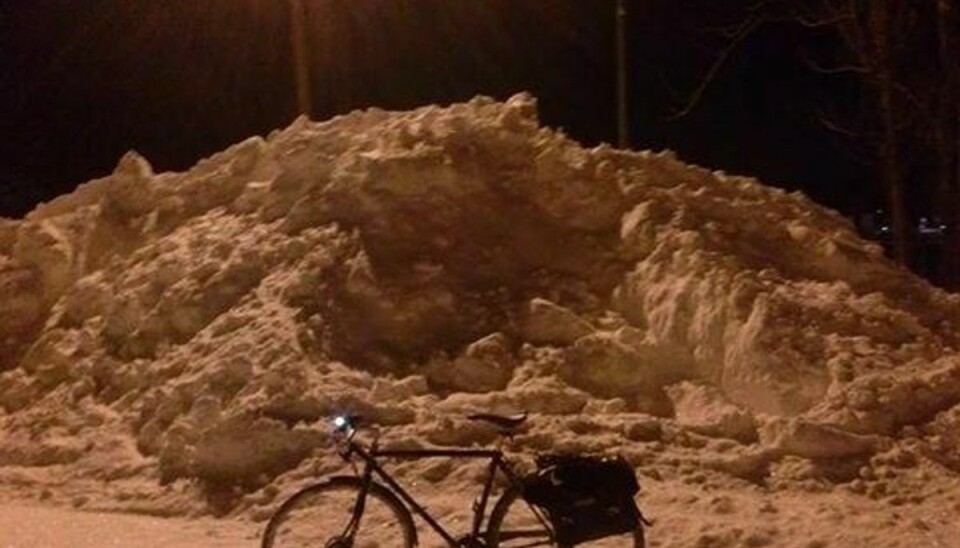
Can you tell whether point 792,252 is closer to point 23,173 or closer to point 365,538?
point 365,538

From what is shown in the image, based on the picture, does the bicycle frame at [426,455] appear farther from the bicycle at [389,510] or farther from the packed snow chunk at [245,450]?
the packed snow chunk at [245,450]

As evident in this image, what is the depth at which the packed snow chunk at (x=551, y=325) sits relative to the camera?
10.6 m

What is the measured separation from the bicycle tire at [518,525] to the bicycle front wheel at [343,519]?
0.41 metres

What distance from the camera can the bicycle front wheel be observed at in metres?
7.42

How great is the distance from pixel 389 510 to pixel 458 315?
11.4 feet

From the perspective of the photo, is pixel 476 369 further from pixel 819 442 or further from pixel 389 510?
pixel 389 510

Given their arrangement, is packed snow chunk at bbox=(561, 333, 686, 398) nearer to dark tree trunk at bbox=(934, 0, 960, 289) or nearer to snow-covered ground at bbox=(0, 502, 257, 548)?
snow-covered ground at bbox=(0, 502, 257, 548)

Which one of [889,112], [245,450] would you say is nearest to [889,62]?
Answer: [889,112]

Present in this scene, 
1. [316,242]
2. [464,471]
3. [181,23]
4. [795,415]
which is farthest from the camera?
[181,23]

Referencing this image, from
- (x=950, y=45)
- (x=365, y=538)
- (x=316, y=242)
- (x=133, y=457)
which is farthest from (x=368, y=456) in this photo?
(x=950, y=45)

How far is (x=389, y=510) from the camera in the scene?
297 inches

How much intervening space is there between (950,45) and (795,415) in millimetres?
9922

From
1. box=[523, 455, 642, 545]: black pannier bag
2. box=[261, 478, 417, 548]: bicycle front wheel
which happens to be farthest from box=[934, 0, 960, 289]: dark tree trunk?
box=[261, 478, 417, 548]: bicycle front wheel

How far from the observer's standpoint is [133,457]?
1005 cm
